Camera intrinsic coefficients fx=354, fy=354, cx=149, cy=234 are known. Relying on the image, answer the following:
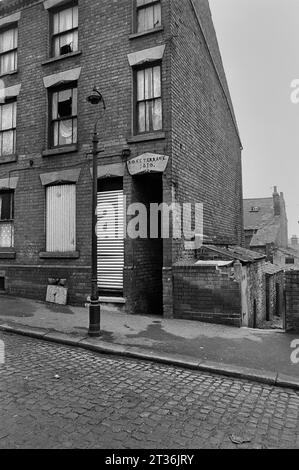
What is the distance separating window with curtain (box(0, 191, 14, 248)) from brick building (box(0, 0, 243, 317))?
0.04m

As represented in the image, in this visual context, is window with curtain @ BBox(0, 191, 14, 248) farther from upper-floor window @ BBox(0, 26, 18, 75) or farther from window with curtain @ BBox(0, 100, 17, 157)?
upper-floor window @ BBox(0, 26, 18, 75)

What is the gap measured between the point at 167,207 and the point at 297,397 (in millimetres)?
5876

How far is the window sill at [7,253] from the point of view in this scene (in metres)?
11.8

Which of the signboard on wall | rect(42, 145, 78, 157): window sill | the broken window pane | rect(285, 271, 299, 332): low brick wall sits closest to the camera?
rect(285, 271, 299, 332): low brick wall

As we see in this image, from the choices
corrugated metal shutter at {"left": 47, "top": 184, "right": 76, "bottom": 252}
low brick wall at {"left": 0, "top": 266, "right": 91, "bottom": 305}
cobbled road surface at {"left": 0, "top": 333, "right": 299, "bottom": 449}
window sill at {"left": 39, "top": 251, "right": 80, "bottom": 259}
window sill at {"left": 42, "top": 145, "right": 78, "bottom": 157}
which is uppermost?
window sill at {"left": 42, "top": 145, "right": 78, "bottom": 157}

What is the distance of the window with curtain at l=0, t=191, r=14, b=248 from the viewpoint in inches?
477

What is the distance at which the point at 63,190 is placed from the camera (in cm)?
1112

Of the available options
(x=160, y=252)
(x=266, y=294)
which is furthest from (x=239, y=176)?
(x=160, y=252)

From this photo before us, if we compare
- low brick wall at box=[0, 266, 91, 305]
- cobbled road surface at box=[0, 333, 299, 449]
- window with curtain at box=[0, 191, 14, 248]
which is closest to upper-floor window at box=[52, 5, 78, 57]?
window with curtain at box=[0, 191, 14, 248]

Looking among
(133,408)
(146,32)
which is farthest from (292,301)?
(146,32)

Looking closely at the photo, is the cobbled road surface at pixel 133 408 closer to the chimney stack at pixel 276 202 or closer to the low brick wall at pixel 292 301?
the low brick wall at pixel 292 301

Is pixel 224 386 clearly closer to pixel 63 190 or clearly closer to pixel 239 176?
pixel 63 190

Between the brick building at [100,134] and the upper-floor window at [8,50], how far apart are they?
0.05 m

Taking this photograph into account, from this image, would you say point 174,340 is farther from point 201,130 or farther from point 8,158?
point 8,158
